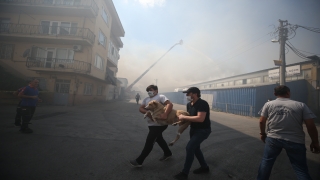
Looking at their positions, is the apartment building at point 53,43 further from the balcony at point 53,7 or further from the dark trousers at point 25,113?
the dark trousers at point 25,113

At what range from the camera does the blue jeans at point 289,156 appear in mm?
1909

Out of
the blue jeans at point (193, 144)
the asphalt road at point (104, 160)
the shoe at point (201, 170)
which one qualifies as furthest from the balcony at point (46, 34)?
the shoe at point (201, 170)

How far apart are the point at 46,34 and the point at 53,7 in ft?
9.15

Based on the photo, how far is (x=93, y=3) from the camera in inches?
573

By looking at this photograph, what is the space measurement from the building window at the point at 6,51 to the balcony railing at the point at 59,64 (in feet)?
7.75

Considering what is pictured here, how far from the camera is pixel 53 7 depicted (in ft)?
46.2

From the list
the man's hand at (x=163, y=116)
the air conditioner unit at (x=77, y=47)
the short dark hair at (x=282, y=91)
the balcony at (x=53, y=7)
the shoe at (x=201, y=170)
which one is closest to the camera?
the short dark hair at (x=282, y=91)

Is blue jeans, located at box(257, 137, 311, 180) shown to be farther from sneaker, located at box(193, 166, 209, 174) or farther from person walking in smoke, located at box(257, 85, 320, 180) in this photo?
sneaker, located at box(193, 166, 209, 174)

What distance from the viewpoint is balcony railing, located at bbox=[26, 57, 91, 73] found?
46.6 feet

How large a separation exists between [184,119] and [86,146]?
3047 millimetres

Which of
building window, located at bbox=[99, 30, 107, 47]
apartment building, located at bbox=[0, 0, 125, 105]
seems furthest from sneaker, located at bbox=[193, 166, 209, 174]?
building window, located at bbox=[99, 30, 107, 47]

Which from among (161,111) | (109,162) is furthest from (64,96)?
(161,111)

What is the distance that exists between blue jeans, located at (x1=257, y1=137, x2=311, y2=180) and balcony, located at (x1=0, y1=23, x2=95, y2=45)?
53.2 ft

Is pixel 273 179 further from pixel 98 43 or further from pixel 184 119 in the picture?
pixel 98 43
